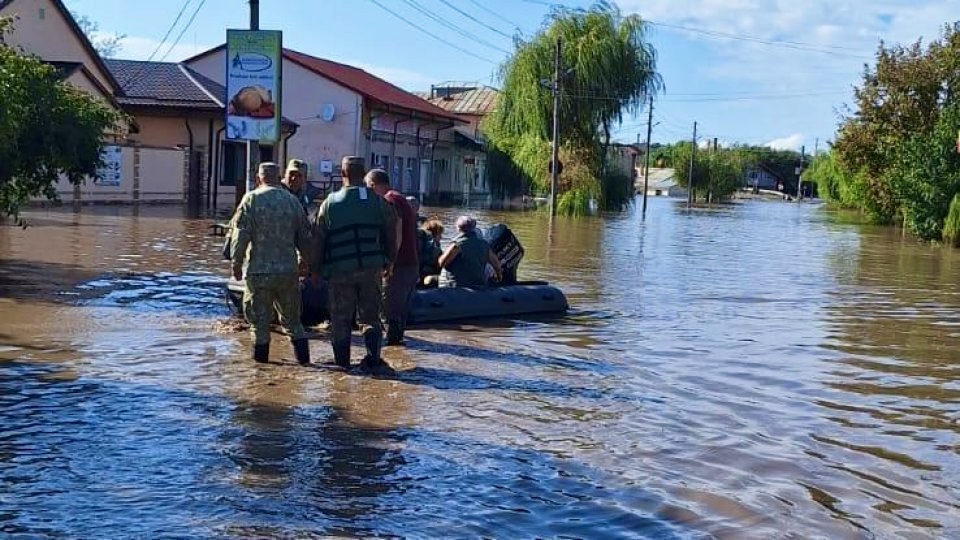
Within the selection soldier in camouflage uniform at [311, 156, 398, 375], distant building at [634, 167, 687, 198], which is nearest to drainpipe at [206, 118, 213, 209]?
soldier in camouflage uniform at [311, 156, 398, 375]

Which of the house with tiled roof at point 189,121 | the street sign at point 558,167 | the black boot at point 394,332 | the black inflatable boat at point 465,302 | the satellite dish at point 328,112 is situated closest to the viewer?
the black boot at point 394,332

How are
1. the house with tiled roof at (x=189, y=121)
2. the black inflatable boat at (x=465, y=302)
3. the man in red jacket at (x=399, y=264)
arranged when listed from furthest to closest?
the house with tiled roof at (x=189, y=121)
the black inflatable boat at (x=465, y=302)
the man in red jacket at (x=399, y=264)

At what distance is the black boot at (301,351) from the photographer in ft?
30.1

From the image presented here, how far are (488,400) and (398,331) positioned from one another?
7.67 feet

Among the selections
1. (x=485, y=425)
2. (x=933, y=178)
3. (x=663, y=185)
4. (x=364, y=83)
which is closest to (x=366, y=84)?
(x=364, y=83)

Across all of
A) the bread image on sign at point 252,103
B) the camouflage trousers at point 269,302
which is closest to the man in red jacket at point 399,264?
the camouflage trousers at point 269,302

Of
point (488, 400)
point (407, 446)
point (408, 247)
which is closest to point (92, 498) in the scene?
point (407, 446)

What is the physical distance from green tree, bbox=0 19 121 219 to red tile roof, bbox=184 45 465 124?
3453 centimetres

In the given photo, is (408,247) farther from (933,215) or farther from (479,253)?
(933,215)

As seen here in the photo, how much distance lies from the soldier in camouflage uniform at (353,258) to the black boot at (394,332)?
1299 millimetres

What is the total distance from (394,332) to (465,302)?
6.87 feet

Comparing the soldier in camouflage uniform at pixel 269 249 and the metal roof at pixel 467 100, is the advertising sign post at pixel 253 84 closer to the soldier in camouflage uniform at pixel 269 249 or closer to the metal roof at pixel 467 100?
the soldier in camouflage uniform at pixel 269 249

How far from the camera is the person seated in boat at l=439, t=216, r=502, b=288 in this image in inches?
494

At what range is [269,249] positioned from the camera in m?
8.93
